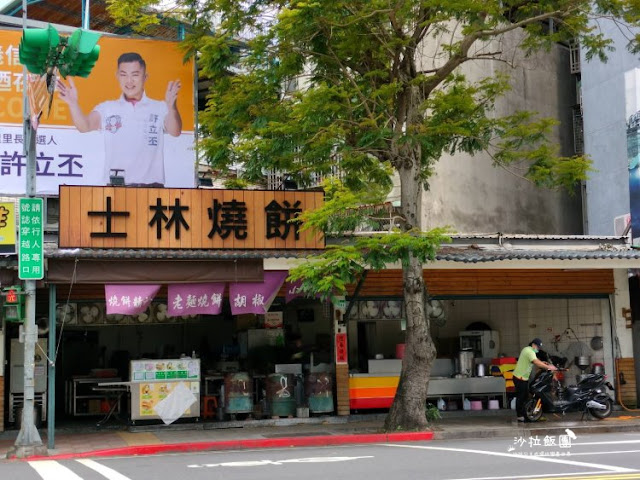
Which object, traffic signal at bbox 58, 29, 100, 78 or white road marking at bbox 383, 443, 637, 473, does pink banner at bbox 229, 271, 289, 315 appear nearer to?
white road marking at bbox 383, 443, 637, 473

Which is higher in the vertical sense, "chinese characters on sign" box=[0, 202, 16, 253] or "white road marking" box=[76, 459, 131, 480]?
"chinese characters on sign" box=[0, 202, 16, 253]

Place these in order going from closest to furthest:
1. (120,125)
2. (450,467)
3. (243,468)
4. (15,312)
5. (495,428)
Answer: (450,467), (243,468), (15,312), (495,428), (120,125)

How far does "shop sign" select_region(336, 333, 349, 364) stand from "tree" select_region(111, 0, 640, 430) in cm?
295

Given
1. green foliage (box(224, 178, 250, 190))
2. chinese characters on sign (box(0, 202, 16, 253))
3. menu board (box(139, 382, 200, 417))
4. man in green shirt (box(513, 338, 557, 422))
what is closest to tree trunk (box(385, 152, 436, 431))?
man in green shirt (box(513, 338, 557, 422))

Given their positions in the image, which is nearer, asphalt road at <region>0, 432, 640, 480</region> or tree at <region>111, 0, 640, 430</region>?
asphalt road at <region>0, 432, 640, 480</region>

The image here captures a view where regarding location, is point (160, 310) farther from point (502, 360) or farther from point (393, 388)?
point (502, 360)

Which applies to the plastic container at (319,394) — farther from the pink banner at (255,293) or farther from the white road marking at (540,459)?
the white road marking at (540,459)

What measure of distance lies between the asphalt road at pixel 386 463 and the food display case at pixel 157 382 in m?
3.63

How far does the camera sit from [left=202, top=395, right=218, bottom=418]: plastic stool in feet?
62.4

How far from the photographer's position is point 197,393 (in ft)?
60.1

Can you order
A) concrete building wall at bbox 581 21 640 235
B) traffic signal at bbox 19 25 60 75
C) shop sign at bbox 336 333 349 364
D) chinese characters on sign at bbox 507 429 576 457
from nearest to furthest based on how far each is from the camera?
chinese characters on sign at bbox 507 429 576 457
traffic signal at bbox 19 25 60 75
shop sign at bbox 336 333 349 364
concrete building wall at bbox 581 21 640 235

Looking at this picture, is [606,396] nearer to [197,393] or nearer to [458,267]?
[458,267]

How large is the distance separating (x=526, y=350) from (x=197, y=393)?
700 centimetres

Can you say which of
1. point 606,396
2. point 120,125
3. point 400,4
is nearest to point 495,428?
point 606,396
